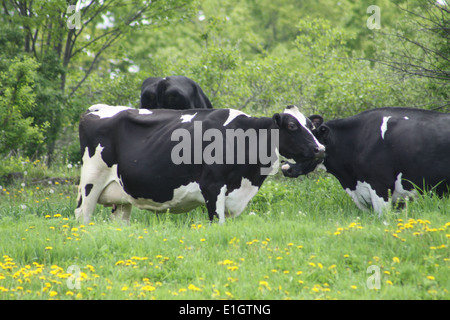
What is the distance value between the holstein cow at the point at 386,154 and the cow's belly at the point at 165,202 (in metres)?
1.51

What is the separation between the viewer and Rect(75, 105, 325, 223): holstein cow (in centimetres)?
802

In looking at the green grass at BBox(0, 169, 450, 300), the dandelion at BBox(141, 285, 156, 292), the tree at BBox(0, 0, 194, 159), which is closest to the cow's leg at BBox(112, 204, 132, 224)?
the green grass at BBox(0, 169, 450, 300)

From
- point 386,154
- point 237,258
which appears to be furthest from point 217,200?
point 386,154

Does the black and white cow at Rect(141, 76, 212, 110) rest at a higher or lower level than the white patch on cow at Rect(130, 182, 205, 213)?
higher

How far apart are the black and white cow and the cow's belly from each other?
2.09m

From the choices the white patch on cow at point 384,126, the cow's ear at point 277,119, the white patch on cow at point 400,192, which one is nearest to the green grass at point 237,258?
the white patch on cow at point 400,192

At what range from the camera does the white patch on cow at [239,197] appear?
8078mm

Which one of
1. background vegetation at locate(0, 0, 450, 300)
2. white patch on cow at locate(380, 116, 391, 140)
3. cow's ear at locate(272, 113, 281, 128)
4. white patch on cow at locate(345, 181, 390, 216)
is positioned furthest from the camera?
white patch on cow at locate(380, 116, 391, 140)

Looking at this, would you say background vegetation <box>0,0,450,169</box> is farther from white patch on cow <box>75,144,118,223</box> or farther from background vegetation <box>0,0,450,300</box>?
white patch on cow <box>75,144,118,223</box>

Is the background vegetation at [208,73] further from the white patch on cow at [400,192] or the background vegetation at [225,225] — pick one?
the white patch on cow at [400,192]

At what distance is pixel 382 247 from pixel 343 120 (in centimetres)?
326

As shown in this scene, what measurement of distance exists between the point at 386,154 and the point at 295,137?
140 centimetres

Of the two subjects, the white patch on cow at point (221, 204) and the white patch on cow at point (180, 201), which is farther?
→ the white patch on cow at point (180, 201)
